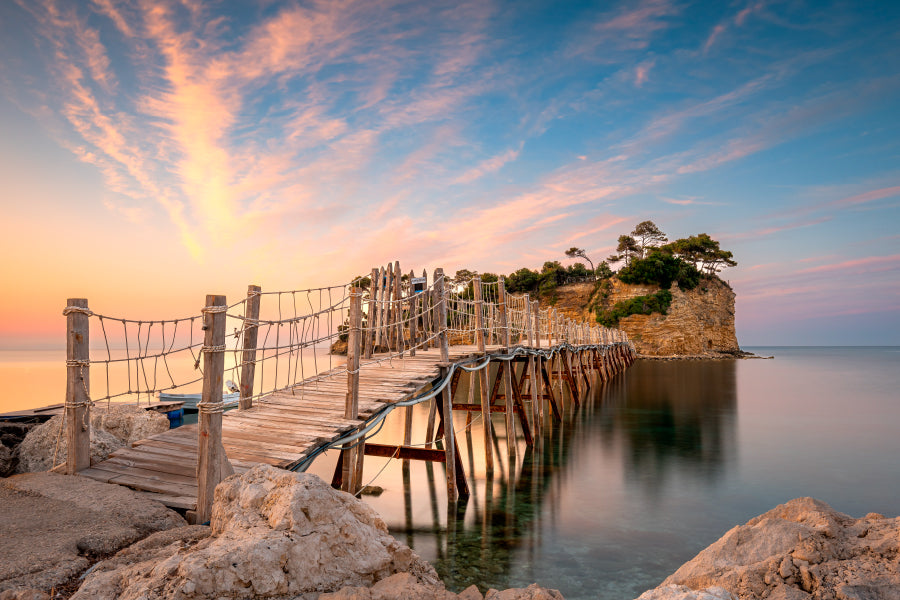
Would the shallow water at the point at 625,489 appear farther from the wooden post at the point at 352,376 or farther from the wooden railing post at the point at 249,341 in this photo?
the wooden railing post at the point at 249,341

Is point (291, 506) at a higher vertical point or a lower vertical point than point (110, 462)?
higher

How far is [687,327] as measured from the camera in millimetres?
52656

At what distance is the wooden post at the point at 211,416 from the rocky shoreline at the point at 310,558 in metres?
0.57

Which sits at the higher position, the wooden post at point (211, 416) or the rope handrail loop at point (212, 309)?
the rope handrail loop at point (212, 309)

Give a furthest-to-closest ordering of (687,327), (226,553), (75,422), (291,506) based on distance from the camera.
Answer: (687,327), (75,422), (291,506), (226,553)

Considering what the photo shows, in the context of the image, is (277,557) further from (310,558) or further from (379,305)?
(379,305)

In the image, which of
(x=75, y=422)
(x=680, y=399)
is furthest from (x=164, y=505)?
(x=680, y=399)

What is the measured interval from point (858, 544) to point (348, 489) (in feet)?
17.1

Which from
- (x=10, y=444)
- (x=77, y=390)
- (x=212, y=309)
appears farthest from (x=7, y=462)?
(x=212, y=309)

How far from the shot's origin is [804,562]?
2.90 metres

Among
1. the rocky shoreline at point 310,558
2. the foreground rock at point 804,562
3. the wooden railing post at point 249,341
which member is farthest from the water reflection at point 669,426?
the wooden railing post at point 249,341

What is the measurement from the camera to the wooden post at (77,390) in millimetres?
4680

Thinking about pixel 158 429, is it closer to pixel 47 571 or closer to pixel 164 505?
pixel 164 505

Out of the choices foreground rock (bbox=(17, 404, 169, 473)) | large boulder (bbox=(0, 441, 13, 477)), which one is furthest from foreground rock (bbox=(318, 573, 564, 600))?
large boulder (bbox=(0, 441, 13, 477))
